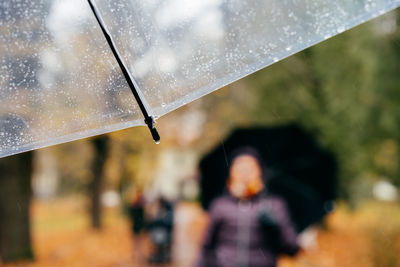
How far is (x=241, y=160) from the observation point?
4086 mm

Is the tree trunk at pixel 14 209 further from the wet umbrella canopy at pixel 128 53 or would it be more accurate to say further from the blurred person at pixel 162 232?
the wet umbrella canopy at pixel 128 53

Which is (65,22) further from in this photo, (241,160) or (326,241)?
(326,241)

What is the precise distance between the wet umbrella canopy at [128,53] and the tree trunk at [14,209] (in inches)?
355

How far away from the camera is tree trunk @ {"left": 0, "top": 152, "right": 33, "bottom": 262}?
1038cm

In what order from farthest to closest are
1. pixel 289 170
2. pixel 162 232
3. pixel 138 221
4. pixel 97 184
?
pixel 97 184, pixel 138 221, pixel 162 232, pixel 289 170

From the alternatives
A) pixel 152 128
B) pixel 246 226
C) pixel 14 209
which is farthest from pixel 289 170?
pixel 152 128

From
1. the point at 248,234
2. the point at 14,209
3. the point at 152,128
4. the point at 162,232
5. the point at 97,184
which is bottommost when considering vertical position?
the point at 97,184

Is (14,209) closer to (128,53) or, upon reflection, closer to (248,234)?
(248,234)

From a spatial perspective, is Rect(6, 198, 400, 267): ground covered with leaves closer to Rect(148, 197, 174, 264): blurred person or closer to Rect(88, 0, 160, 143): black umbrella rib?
Rect(148, 197, 174, 264): blurred person

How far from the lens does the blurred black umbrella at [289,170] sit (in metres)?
7.12

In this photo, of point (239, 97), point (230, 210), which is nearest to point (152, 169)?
point (239, 97)

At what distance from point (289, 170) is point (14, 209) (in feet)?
20.1

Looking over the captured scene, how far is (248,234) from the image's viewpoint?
157 inches

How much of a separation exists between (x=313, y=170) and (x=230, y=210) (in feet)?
13.6
